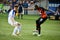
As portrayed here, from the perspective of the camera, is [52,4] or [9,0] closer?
[52,4]

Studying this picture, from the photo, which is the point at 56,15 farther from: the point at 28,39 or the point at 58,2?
the point at 28,39

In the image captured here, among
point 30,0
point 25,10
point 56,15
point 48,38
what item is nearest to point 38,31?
point 48,38

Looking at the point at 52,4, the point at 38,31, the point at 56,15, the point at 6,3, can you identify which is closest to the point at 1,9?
the point at 6,3

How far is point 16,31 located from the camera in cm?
1597

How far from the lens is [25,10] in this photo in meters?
39.5

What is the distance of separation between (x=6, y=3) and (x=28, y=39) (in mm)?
27888

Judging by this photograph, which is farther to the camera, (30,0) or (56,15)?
(30,0)

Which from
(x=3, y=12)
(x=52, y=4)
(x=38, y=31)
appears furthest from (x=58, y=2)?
(x=38, y=31)

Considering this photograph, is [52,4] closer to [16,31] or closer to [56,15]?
[56,15]

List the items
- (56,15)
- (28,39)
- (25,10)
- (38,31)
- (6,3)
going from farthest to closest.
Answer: (6,3) < (25,10) < (56,15) < (38,31) < (28,39)

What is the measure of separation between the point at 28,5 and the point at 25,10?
33.4 inches

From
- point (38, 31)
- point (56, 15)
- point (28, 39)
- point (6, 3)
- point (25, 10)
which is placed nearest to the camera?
point (28, 39)

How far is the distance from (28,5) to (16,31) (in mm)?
23960

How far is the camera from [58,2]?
131 feet
